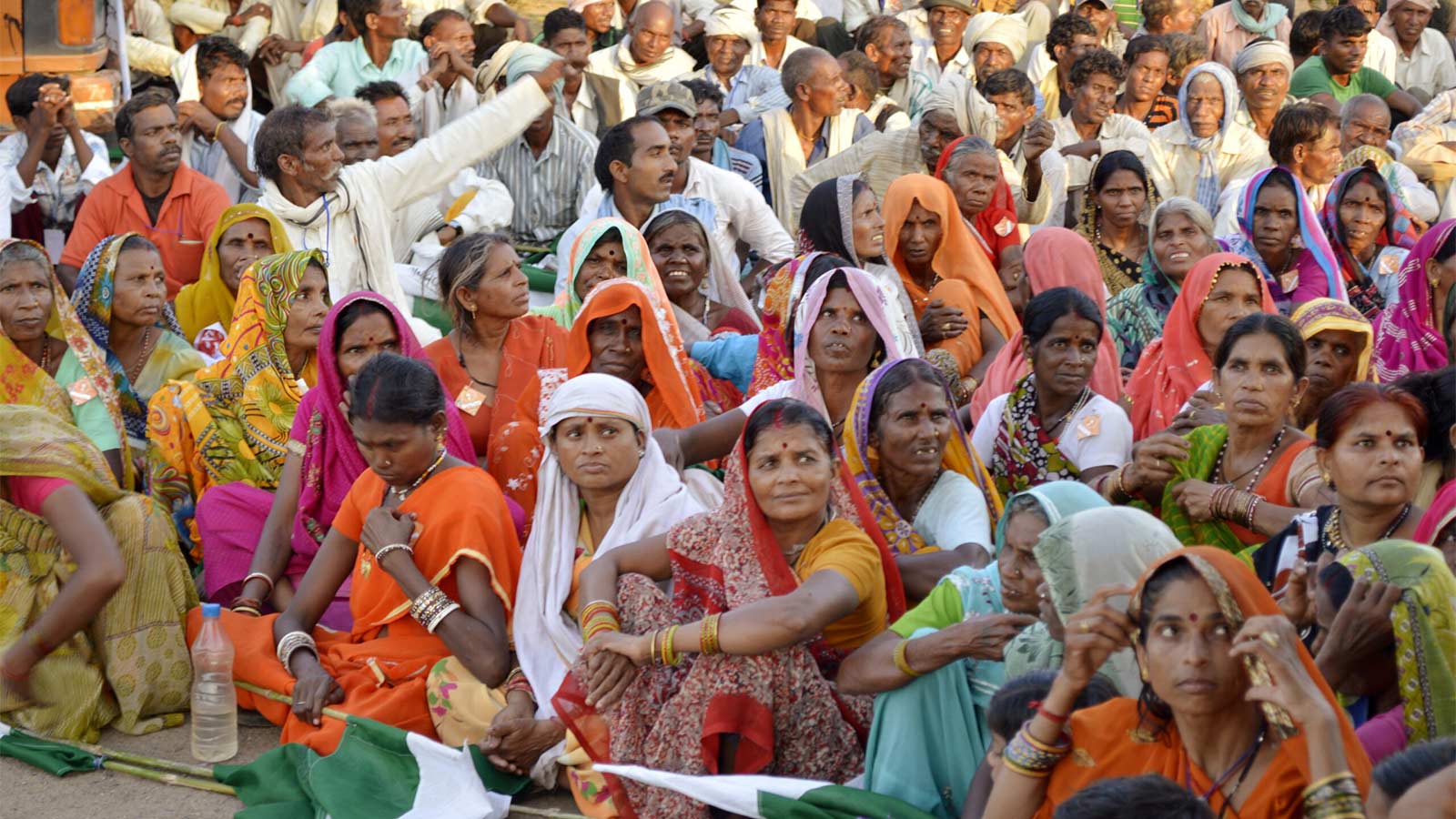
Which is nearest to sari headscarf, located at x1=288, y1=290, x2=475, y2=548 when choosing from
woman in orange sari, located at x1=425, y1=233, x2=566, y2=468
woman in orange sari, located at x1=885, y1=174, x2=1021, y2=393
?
woman in orange sari, located at x1=425, y1=233, x2=566, y2=468

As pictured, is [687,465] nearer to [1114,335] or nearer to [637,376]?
[637,376]

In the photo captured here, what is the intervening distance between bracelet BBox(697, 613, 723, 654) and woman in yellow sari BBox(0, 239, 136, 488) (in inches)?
98.7

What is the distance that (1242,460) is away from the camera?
4.57m

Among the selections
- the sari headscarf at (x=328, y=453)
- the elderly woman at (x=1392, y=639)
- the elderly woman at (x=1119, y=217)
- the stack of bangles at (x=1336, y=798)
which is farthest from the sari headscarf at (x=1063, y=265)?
the stack of bangles at (x=1336, y=798)

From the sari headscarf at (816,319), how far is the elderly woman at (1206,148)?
3.67 metres

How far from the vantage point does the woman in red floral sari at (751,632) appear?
3918 mm

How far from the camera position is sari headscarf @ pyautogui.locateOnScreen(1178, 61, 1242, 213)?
8.47m

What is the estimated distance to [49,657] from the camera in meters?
4.93

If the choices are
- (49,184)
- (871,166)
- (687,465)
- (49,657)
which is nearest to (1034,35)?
(871,166)

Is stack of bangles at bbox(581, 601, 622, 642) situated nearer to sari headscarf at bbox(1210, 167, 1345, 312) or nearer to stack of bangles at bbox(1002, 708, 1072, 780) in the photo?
stack of bangles at bbox(1002, 708, 1072, 780)

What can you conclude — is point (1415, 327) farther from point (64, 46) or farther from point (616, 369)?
point (64, 46)

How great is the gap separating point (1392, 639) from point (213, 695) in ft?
9.91

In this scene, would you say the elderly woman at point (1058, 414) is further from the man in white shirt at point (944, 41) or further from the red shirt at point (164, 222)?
the man in white shirt at point (944, 41)

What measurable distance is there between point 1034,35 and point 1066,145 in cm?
251
